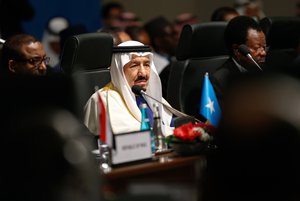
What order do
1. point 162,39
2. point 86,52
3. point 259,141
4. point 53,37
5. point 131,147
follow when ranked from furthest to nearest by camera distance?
point 162,39
point 53,37
point 86,52
point 131,147
point 259,141

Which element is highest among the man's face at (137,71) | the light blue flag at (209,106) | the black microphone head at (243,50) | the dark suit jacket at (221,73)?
the black microphone head at (243,50)

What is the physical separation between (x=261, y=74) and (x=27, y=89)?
0.52 meters

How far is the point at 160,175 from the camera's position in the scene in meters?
2.90

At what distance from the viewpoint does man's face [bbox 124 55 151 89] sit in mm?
4094

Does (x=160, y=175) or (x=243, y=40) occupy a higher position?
(x=243, y=40)

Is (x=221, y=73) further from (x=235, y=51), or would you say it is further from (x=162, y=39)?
(x=162, y=39)

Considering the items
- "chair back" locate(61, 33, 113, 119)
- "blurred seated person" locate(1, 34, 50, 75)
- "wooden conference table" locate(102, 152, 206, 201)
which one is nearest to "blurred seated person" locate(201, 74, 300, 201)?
"wooden conference table" locate(102, 152, 206, 201)

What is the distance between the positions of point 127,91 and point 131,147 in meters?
1.15

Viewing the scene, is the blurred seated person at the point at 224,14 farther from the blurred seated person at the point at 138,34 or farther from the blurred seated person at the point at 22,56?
the blurred seated person at the point at 22,56

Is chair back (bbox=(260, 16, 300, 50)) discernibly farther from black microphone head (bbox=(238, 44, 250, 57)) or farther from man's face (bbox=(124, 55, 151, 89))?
man's face (bbox=(124, 55, 151, 89))

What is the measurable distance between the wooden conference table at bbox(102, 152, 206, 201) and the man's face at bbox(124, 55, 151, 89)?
969mm

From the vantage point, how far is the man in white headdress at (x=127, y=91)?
3.92m

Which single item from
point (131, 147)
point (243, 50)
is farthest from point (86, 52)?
point (131, 147)

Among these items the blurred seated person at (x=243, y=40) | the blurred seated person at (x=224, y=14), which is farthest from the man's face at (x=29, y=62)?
the blurred seated person at (x=224, y=14)
